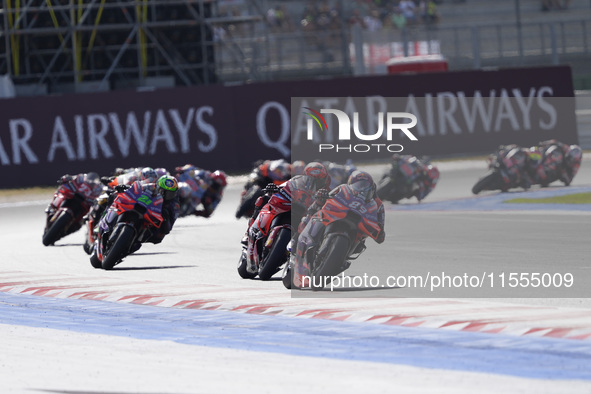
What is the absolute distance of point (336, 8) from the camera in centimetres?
3575

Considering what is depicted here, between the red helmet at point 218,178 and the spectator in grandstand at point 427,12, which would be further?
the spectator in grandstand at point 427,12

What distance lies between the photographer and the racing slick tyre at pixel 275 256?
11.1 metres

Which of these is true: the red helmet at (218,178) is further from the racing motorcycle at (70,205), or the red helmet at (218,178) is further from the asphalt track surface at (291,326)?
the asphalt track surface at (291,326)

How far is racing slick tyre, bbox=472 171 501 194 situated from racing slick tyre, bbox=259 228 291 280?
1041 centimetres

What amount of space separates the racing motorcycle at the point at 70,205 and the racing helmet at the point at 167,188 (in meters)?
3.06

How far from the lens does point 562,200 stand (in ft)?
64.1

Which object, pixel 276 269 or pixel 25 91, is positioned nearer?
pixel 276 269

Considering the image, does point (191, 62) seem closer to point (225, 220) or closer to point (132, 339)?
point (225, 220)

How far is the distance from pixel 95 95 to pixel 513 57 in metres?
9.90

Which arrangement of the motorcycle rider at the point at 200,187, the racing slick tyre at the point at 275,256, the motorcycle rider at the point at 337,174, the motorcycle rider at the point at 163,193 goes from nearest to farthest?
the racing slick tyre at the point at 275,256 → the motorcycle rider at the point at 163,193 → the motorcycle rider at the point at 337,174 → the motorcycle rider at the point at 200,187

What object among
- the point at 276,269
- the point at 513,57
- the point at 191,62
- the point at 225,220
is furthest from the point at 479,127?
the point at 276,269

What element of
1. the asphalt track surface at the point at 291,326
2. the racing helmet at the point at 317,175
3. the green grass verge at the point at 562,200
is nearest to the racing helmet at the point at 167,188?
the asphalt track surface at the point at 291,326

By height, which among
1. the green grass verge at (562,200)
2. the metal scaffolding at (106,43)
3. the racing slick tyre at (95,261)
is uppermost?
the metal scaffolding at (106,43)

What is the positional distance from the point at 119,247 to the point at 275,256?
2589mm
